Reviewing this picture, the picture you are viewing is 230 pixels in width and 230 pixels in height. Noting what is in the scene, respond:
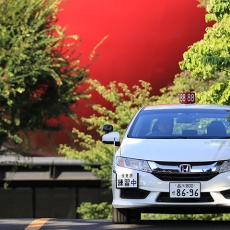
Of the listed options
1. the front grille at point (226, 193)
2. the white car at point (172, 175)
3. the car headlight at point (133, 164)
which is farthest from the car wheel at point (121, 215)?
the front grille at point (226, 193)

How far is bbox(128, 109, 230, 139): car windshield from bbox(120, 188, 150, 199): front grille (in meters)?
0.91

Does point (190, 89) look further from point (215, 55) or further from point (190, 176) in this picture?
point (190, 176)

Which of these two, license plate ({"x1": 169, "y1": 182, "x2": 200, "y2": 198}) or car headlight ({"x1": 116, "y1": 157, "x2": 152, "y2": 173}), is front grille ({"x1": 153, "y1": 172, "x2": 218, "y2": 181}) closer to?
license plate ({"x1": 169, "y1": 182, "x2": 200, "y2": 198})

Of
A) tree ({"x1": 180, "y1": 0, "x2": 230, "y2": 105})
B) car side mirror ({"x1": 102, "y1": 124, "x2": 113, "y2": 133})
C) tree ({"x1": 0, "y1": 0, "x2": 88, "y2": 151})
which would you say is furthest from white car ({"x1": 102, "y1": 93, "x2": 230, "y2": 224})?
tree ({"x1": 0, "y1": 0, "x2": 88, "y2": 151})

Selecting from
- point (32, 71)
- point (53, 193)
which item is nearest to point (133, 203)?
point (32, 71)

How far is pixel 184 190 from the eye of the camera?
10805 millimetres

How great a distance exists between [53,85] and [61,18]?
14884 millimetres

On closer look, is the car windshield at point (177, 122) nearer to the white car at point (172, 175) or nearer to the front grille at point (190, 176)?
the white car at point (172, 175)

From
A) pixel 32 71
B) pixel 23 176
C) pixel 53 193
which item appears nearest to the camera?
pixel 32 71

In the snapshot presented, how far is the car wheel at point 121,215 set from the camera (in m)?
11.7

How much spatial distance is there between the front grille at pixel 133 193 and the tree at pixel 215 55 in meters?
8.58

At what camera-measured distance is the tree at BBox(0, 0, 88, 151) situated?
2194 centimetres

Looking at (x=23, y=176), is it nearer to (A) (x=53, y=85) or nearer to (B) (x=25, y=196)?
(B) (x=25, y=196)

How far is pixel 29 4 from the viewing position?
22594mm
